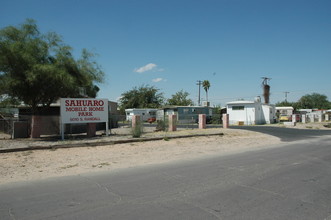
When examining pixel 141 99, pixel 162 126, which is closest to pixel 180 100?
pixel 141 99

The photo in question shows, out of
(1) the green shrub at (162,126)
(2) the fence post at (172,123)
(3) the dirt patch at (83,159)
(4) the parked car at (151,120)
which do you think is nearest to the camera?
(3) the dirt patch at (83,159)

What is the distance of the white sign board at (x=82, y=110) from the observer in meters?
15.6

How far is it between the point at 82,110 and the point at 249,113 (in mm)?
26255

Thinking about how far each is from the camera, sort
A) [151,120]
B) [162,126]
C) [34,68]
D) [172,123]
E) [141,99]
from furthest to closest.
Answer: [141,99] < [151,120] < [162,126] < [172,123] < [34,68]

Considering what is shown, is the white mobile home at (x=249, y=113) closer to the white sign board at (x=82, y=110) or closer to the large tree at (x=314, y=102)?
the white sign board at (x=82, y=110)

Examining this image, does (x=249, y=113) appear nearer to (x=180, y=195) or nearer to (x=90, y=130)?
(x=90, y=130)

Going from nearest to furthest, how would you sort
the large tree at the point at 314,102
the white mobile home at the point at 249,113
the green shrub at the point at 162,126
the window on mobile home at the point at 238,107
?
the green shrub at the point at 162,126, the white mobile home at the point at 249,113, the window on mobile home at the point at 238,107, the large tree at the point at 314,102

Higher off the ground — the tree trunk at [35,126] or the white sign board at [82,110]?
the white sign board at [82,110]

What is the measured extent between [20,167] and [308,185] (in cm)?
876

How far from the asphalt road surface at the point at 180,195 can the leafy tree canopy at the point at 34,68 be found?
9.54 metres

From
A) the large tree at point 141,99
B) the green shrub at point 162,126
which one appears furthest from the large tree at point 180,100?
the green shrub at point 162,126

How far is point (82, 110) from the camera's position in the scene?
16172mm

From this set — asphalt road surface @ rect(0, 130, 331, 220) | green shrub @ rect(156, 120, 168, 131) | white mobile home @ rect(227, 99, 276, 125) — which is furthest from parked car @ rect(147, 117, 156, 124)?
asphalt road surface @ rect(0, 130, 331, 220)

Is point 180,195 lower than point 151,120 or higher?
lower
